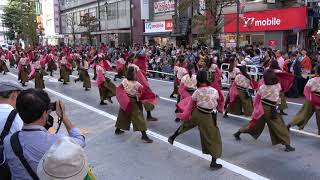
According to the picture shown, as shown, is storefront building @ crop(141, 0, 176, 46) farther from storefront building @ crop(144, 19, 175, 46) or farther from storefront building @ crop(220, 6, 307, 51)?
storefront building @ crop(220, 6, 307, 51)

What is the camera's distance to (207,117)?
713cm

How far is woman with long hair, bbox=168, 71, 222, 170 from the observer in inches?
275

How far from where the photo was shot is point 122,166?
24.0 ft

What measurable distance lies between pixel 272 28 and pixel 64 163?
22.0 m

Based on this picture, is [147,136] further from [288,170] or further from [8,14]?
[8,14]

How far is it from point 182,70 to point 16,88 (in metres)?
9.06

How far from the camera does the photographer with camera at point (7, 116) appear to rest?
3227 mm

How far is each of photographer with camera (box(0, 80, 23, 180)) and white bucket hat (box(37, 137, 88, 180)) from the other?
0.72 m

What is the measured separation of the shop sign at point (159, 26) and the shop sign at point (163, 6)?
1.19m

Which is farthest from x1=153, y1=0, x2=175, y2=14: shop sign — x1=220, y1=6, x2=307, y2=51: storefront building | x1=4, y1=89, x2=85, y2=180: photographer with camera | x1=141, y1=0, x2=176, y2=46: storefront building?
x1=4, y1=89, x2=85, y2=180: photographer with camera

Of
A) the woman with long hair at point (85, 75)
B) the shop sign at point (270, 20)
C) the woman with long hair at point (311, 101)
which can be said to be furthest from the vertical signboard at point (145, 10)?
the woman with long hair at point (311, 101)

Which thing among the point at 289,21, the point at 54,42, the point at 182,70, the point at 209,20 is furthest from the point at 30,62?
the point at 54,42

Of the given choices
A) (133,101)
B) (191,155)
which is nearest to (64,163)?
(191,155)

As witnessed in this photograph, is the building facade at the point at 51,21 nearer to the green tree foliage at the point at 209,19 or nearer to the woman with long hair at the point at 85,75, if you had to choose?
the green tree foliage at the point at 209,19
